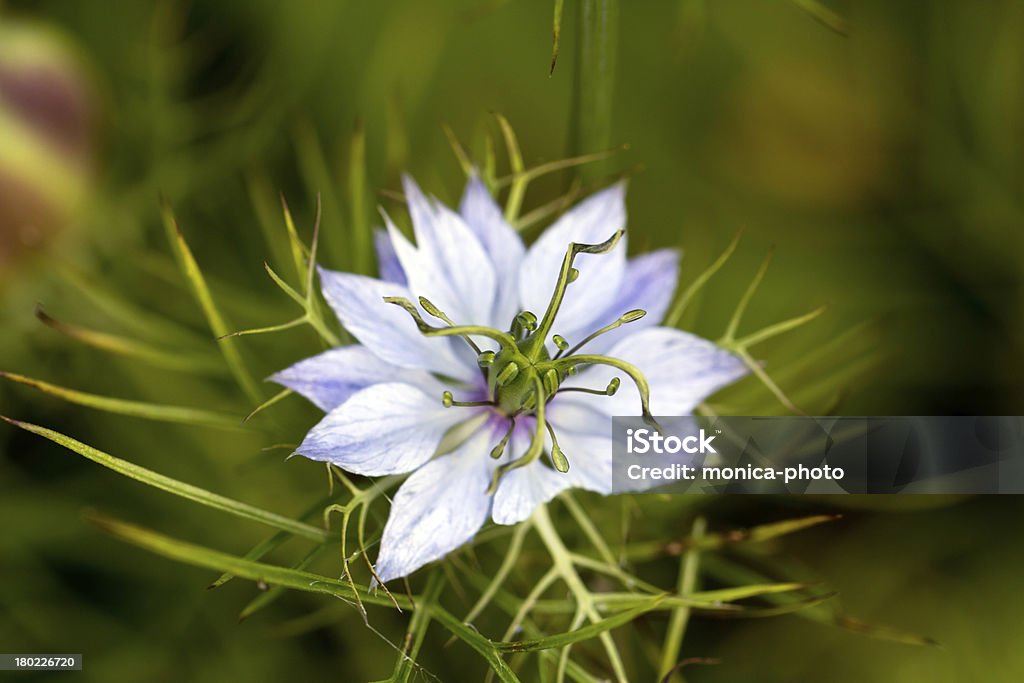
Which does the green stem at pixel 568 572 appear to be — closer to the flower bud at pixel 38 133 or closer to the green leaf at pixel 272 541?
the green leaf at pixel 272 541

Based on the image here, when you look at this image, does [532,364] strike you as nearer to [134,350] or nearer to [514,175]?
[514,175]

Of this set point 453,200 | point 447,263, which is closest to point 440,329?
point 447,263

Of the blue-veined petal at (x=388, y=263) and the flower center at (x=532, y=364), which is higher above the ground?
the blue-veined petal at (x=388, y=263)

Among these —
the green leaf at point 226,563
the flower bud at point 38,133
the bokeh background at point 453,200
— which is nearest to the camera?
the green leaf at point 226,563

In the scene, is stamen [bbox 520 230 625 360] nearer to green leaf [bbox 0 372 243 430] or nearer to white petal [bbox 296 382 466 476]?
white petal [bbox 296 382 466 476]

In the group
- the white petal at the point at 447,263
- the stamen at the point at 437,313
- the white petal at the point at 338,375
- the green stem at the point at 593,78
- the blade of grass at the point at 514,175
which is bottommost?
the white petal at the point at 338,375

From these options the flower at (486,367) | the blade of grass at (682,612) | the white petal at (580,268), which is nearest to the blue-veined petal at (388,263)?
the flower at (486,367)
